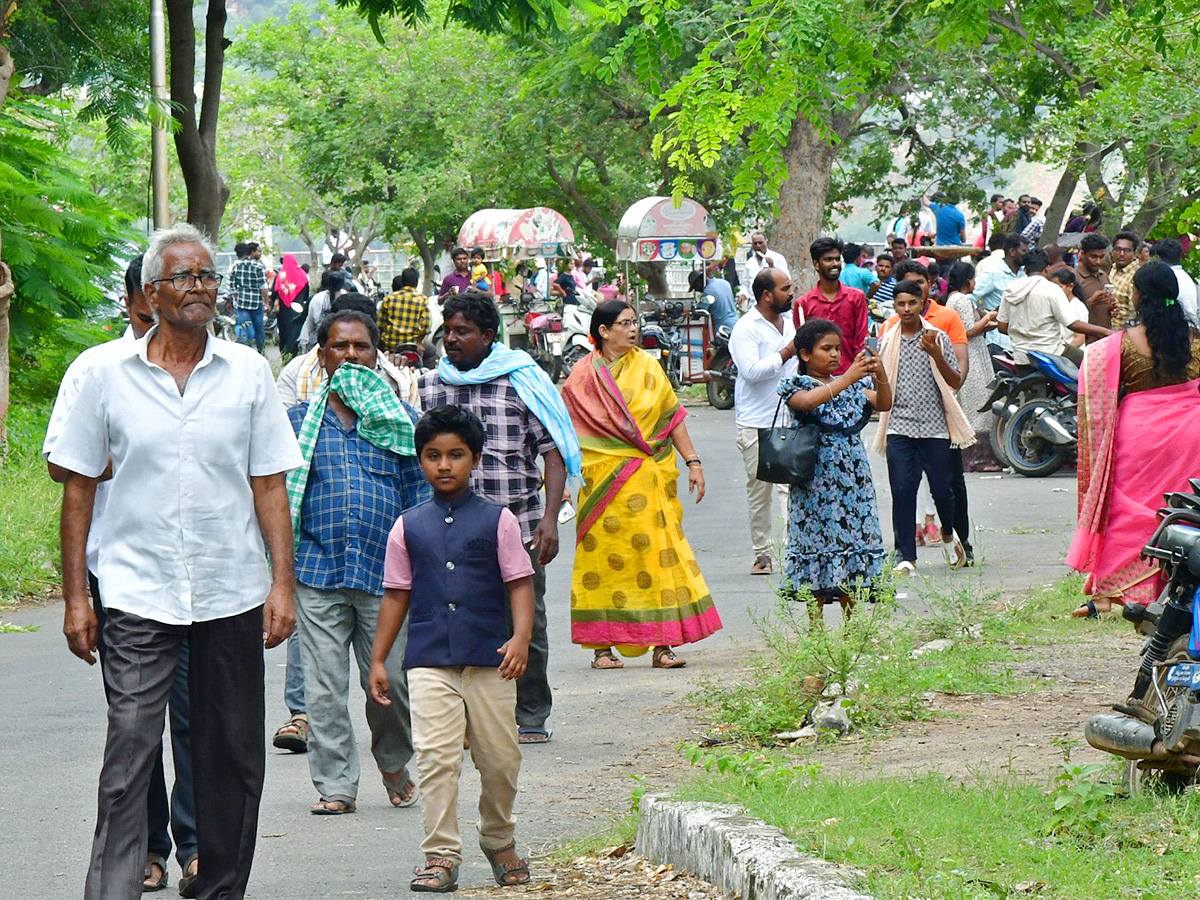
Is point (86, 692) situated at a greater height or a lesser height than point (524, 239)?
lesser

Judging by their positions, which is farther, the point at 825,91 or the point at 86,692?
the point at 86,692

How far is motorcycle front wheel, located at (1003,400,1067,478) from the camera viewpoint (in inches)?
659

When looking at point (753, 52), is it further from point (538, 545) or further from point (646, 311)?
point (646, 311)

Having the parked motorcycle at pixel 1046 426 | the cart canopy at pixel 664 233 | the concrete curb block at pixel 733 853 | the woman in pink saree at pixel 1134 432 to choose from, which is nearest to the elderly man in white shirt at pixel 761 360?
the woman in pink saree at pixel 1134 432

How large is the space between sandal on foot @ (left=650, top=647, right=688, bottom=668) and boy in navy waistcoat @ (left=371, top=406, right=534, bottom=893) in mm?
3797

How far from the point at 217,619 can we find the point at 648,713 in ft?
12.4

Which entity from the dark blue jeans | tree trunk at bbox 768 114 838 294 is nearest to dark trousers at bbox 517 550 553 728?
tree trunk at bbox 768 114 838 294

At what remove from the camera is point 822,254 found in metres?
11.9

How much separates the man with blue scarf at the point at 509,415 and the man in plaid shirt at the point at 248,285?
2134 cm

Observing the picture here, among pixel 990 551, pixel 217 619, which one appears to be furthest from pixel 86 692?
pixel 990 551

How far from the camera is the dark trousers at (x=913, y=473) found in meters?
11.7

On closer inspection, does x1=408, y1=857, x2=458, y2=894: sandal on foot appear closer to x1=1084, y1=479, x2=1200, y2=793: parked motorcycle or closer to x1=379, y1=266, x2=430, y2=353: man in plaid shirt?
x1=1084, y1=479, x2=1200, y2=793: parked motorcycle

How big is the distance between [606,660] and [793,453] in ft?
5.51

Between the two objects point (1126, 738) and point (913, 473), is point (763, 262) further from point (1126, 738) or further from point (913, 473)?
point (1126, 738)
